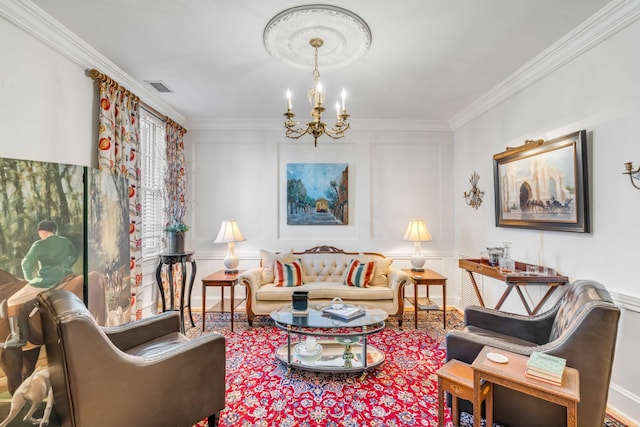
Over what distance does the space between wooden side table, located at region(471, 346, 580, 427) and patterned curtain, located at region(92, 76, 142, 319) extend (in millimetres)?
3306

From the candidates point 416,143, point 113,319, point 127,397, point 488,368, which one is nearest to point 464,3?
point 488,368

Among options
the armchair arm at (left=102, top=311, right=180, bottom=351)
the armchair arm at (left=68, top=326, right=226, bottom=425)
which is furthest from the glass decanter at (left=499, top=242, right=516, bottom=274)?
the armchair arm at (left=102, top=311, right=180, bottom=351)

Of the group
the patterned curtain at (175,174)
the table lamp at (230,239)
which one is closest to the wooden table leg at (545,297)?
the table lamp at (230,239)

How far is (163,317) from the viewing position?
2.50 m

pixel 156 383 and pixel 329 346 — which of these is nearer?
pixel 156 383

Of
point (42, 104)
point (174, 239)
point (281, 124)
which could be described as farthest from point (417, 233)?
point (42, 104)

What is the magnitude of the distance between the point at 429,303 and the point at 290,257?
6.66 ft

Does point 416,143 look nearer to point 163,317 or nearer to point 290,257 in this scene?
point 290,257

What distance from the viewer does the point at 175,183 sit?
14.5 feet

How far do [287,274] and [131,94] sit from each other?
2787 millimetres

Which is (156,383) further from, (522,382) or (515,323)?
(515,323)

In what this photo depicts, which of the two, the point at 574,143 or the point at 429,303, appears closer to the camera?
the point at 574,143

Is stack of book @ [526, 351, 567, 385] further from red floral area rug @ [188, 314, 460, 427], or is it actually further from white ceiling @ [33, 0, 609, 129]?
white ceiling @ [33, 0, 609, 129]

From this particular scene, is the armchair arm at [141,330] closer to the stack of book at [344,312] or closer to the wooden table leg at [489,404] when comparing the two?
the stack of book at [344,312]
